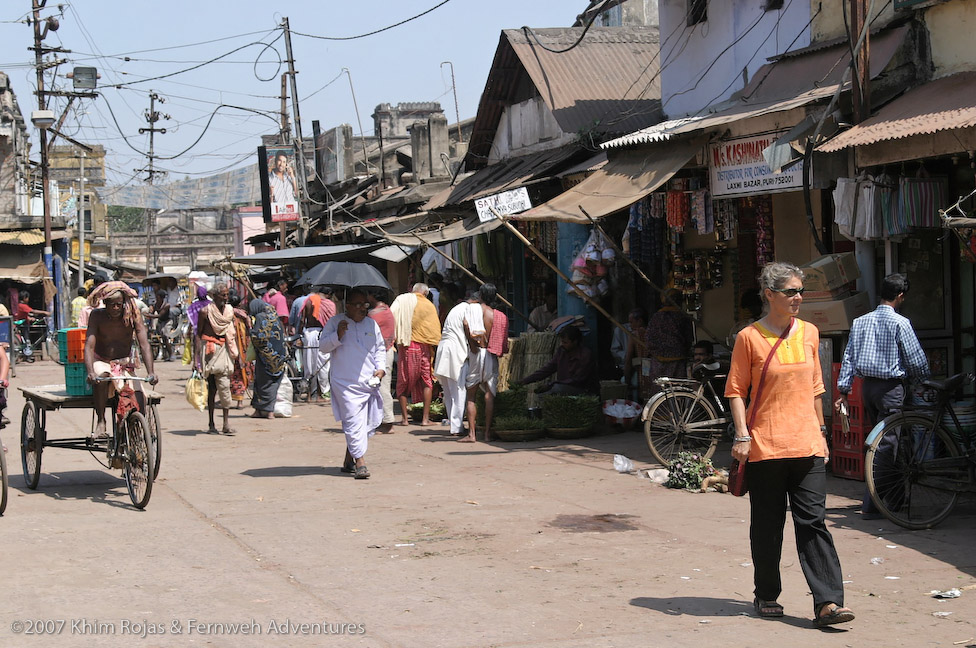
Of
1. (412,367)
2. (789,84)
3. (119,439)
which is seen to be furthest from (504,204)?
(119,439)

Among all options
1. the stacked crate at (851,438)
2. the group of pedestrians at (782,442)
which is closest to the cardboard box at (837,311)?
the stacked crate at (851,438)

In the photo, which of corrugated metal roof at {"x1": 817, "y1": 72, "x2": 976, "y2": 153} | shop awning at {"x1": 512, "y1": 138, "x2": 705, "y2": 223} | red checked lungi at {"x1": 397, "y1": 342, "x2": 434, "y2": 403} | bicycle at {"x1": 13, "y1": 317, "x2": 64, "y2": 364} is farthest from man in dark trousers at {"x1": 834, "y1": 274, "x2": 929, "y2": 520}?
bicycle at {"x1": 13, "y1": 317, "x2": 64, "y2": 364}

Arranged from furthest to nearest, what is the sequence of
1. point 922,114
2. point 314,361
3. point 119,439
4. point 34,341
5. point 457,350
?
point 34,341 → point 314,361 → point 457,350 → point 119,439 → point 922,114

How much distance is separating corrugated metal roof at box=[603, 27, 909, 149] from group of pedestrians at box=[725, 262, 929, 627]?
4.82 meters

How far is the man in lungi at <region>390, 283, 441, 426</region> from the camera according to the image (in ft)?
48.2

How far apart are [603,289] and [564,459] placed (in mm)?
3475

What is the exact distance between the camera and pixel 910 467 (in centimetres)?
773

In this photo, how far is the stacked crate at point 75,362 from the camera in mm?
9312

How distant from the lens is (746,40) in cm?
1323

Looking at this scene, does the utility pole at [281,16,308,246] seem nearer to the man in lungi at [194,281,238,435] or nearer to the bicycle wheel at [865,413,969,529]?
the man in lungi at [194,281,238,435]

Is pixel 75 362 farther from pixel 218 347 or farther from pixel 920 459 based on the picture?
pixel 920 459

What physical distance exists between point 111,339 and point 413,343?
5.97 metres

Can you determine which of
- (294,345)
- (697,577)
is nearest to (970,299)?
(697,577)

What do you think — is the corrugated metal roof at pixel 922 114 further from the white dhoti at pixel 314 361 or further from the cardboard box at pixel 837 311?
the white dhoti at pixel 314 361
